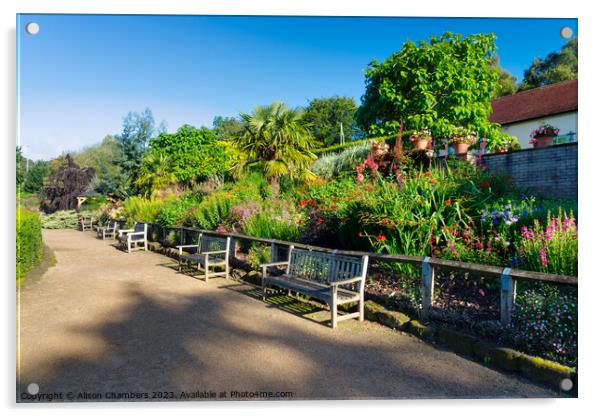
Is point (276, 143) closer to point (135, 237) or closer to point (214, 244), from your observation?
point (214, 244)

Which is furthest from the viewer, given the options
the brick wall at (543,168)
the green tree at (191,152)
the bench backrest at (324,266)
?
the green tree at (191,152)

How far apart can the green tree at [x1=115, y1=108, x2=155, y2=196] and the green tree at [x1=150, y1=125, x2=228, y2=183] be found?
668 centimetres

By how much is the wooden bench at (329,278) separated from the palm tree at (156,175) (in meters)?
13.0

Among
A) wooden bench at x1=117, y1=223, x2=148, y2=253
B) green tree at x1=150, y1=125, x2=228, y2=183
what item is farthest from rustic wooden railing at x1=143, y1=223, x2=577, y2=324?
green tree at x1=150, y1=125, x2=228, y2=183

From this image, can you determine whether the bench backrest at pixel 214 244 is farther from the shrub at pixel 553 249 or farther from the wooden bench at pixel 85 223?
the wooden bench at pixel 85 223

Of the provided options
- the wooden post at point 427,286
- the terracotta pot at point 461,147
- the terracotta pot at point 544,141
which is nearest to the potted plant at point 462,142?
the terracotta pot at point 461,147

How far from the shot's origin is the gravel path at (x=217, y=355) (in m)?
3.27

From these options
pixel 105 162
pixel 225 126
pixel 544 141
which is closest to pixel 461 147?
pixel 544 141

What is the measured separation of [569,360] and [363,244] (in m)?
3.06

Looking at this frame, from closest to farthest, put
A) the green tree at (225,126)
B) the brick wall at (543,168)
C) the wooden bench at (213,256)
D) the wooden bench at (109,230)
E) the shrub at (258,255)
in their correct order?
the brick wall at (543,168) < the shrub at (258,255) < the wooden bench at (213,256) < the wooden bench at (109,230) < the green tree at (225,126)

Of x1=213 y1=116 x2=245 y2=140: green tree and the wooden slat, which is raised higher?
x1=213 y1=116 x2=245 y2=140: green tree

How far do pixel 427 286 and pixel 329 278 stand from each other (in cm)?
140

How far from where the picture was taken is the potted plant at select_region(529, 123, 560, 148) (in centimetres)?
722

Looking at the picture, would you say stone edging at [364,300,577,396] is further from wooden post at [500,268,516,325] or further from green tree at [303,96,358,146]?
green tree at [303,96,358,146]
